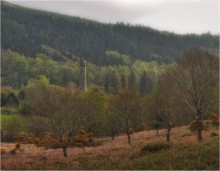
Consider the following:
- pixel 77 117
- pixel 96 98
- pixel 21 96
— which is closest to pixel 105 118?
pixel 96 98

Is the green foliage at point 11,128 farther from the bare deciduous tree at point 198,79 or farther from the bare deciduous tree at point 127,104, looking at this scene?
the bare deciduous tree at point 198,79

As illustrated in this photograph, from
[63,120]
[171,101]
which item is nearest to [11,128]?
[171,101]

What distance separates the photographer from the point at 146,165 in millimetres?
20125

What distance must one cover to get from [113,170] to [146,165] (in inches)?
72.3

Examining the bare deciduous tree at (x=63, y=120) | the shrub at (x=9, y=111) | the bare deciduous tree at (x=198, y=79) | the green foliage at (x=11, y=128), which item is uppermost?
the bare deciduous tree at (x=198, y=79)

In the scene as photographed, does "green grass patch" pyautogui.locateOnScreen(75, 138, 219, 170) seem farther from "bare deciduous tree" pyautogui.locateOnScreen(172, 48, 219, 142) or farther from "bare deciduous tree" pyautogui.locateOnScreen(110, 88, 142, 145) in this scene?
"bare deciduous tree" pyautogui.locateOnScreen(110, 88, 142, 145)

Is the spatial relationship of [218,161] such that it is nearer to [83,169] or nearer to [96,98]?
[83,169]

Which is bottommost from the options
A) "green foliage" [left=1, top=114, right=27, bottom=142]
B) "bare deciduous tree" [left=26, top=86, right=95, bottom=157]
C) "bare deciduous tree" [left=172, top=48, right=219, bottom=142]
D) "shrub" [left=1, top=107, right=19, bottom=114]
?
"green foliage" [left=1, top=114, right=27, bottom=142]

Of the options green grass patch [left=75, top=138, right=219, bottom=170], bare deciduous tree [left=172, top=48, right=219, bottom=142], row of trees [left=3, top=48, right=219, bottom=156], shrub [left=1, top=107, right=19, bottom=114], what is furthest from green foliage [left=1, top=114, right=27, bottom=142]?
green grass patch [left=75, top=138, right=219, bottom=170]

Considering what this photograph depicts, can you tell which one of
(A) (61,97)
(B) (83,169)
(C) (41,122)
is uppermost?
(A) (61,97)

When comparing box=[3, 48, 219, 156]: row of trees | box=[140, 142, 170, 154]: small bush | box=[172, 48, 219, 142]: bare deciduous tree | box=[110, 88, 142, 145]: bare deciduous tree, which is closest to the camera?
box=[140, 142, 170, 154]: small bush

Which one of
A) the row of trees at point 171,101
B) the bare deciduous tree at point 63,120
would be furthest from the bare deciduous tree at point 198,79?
the bare deciduous tree at point 63,120

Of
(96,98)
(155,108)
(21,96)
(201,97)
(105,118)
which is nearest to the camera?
(201,97)

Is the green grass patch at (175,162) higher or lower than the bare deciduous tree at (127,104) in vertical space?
lower
